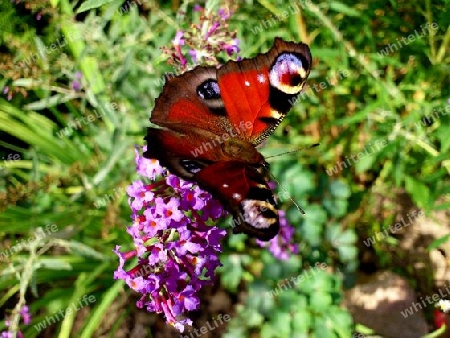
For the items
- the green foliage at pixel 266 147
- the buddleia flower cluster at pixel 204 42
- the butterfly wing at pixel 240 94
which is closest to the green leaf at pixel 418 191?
the green foliage at pixel 266 147

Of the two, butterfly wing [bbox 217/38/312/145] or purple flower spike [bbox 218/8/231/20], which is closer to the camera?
butterfly wing [bbox 217/38/312/145]

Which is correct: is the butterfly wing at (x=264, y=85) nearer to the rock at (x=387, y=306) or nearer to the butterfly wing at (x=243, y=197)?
the butterfly wing at (x=243, y=197)

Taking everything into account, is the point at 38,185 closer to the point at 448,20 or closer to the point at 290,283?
the point at 290,283

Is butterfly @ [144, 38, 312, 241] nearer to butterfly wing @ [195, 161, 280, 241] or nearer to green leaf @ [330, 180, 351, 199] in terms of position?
butterfly wing @ [195, 161, 280, 241]

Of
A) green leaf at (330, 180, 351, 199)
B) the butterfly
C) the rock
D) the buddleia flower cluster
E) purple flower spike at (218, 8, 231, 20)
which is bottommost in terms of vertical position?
the rock

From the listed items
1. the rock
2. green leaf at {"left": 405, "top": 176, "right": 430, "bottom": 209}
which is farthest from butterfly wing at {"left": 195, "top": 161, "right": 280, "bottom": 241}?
the rock

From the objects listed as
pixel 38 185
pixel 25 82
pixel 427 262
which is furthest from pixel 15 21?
pixel 427 262

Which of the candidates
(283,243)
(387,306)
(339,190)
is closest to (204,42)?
(283,243)
